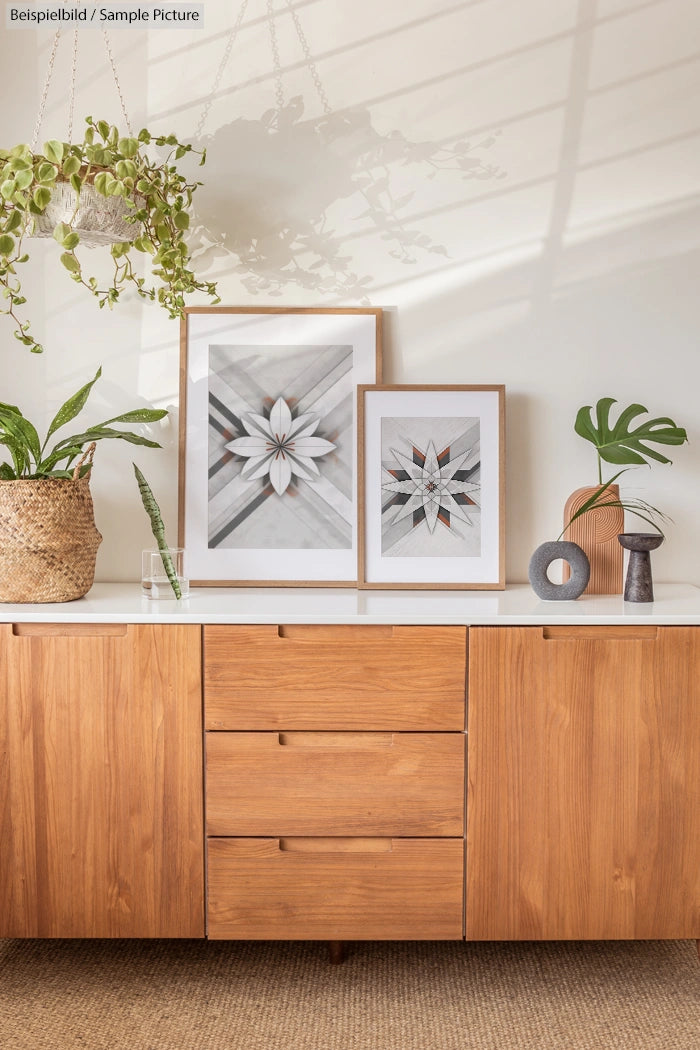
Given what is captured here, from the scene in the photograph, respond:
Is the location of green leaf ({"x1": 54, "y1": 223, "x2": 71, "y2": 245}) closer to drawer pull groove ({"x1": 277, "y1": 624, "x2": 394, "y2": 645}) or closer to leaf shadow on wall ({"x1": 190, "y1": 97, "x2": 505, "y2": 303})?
leaf shadow on wall ({"x1": 190, "y1": 97, "x2": 505, "y2": 303})

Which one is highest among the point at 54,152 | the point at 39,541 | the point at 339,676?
the point at 54,152

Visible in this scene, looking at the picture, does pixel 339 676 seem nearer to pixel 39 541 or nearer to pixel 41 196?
pixel 39 541

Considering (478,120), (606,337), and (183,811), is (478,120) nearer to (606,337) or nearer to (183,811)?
(606,337)

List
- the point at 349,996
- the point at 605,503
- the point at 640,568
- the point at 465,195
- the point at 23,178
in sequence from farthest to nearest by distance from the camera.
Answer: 1. the point at 465,195
2. the point at 605,503
3. the point at 640,568
4. the point at 349,996
5. the point at 23,178

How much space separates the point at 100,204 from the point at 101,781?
127 cm

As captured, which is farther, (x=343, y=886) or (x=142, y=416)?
(x=142, y=416)

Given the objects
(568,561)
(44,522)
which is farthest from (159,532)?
(568,561)

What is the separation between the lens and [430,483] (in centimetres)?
212

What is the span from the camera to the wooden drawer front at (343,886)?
1771 mm

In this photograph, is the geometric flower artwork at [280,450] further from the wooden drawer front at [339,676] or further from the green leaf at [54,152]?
the green leaf at [54,152]

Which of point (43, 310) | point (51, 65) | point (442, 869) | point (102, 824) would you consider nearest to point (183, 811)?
point (102, 824)

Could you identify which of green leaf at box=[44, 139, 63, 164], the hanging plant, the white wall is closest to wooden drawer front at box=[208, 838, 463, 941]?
the white wall

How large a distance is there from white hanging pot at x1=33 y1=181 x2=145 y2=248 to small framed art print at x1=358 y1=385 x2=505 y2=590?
70 cm

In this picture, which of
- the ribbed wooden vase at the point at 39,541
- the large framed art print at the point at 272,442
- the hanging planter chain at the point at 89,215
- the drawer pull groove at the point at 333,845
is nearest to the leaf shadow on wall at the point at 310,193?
the large framed art print at the point at 272,442
